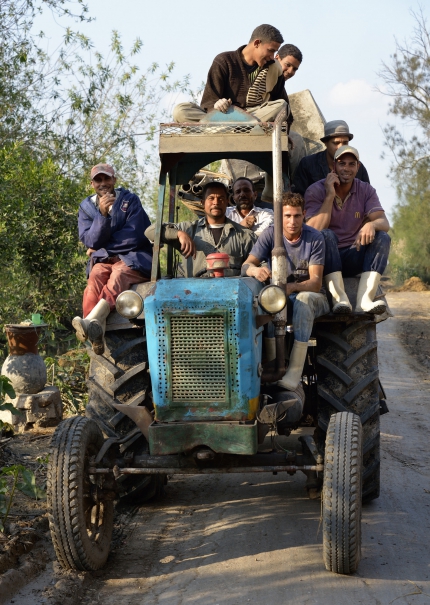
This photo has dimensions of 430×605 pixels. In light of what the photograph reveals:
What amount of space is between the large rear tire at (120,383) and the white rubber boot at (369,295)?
1.59 m

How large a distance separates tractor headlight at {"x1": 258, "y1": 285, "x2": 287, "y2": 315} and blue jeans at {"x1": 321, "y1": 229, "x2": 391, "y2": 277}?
1.29 metres

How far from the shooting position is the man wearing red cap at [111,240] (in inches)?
237

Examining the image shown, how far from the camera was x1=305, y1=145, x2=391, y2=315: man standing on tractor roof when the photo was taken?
601 centimetres

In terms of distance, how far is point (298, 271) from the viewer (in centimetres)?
580

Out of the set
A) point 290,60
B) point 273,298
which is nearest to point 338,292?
point 273,298

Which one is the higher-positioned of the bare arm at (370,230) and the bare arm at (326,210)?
the bare arm at (326,210)

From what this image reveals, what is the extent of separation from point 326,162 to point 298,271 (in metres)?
1.92

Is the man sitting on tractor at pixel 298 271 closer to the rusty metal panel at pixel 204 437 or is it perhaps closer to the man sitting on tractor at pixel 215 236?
the man sitting on tractor at pixel 215 236

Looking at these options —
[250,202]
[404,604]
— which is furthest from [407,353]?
[404,604]

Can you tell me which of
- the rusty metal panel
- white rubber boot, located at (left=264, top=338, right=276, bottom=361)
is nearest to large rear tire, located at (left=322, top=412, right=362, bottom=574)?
the rusty metal panel

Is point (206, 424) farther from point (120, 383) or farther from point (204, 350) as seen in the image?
point (120, 383)

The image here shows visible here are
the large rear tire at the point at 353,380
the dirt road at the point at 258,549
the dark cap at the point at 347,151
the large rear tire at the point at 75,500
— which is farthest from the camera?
the dark cap at the point at 347,151

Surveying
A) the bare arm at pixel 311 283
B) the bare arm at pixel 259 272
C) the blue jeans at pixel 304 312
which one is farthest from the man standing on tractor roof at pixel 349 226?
the bare arm at pixel 259 272

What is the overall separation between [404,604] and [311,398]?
236 centimetres
